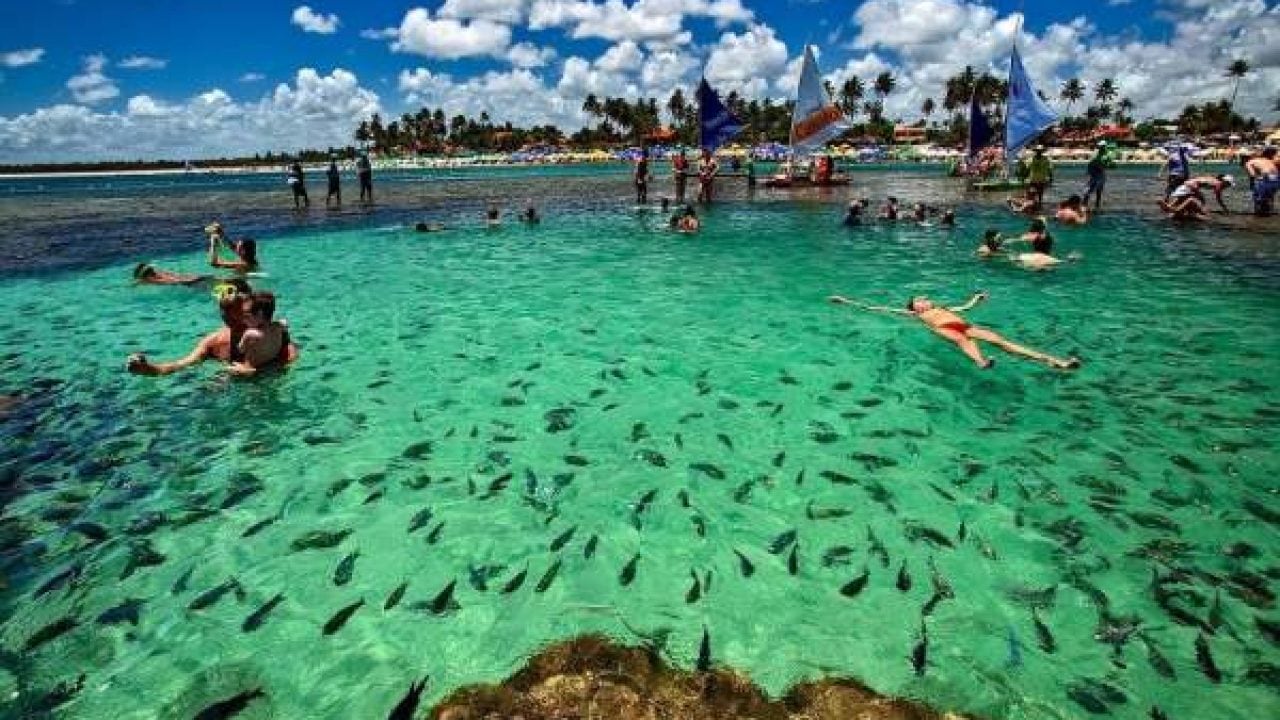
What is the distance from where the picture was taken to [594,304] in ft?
56.3

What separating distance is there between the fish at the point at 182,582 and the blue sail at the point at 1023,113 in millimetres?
38163

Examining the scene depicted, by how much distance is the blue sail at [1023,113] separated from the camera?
111 feet

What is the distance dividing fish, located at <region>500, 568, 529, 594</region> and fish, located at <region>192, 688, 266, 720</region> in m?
2.00

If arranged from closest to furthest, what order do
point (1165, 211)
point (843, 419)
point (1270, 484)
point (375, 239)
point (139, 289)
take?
point (1270, 484)
point (843, 419)
point (139, 289)
point (375, 239)
point (1165, 211)

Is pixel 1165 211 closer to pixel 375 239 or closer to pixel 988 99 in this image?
pixel 375 239

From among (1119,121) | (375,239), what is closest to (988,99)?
(1119,121)

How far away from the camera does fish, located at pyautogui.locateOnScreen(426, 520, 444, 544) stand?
696cm

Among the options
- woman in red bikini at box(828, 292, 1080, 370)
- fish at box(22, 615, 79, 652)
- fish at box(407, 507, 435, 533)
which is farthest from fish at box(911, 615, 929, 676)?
woman in red bikini at box(828, 292, 1080, 370)

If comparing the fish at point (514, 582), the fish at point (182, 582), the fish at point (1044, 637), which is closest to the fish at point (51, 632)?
the fish at point (182, 582)

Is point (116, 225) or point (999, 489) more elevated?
point (116, 225)

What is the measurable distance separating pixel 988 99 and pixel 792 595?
169857 millimetres

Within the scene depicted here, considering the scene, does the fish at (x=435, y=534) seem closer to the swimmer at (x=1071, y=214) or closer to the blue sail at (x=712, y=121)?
the swimmer at (x=1071, y=214)

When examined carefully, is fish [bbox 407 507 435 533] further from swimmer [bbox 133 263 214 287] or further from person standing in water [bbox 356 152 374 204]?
person standing in water [bbox 356 152 374 204]

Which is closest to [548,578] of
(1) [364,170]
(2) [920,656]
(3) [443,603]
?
(3) [443,603]
